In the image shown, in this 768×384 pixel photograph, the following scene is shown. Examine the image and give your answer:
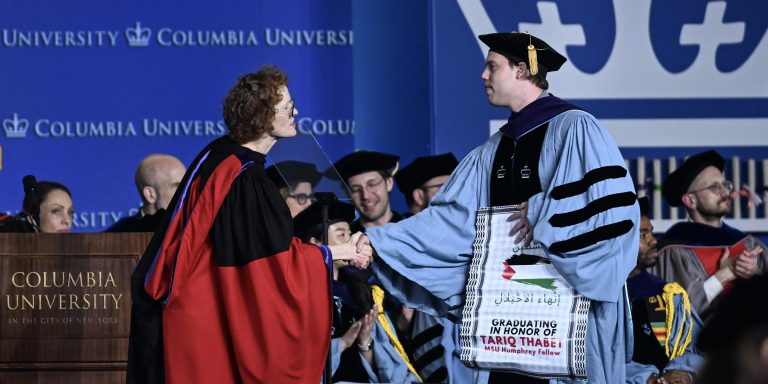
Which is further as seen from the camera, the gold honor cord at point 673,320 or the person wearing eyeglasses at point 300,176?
the gold honor cord at point 673,320

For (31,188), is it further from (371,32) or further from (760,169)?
(760,169)

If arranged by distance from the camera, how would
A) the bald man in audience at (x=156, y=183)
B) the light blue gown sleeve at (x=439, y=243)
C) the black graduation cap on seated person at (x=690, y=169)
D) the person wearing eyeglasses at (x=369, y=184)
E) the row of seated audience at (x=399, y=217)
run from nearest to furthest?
the light blue gown sleeve at (x=439, y=243), the row of seated audience at (x=399, y=217), the bald man in audience at (x=156, y=183), the person wearing eyeglasses at (x=369, y=184), the black graduation cap on seated person at (x=690, y=169)

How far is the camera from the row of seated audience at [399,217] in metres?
5.45

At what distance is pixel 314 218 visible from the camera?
5.88 meters

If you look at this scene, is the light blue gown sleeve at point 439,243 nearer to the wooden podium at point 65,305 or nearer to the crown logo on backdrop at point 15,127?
the wooden podium at point 65,305

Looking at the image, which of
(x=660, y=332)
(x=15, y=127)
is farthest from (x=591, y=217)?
(x=15, y=127)

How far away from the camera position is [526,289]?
4031 mm

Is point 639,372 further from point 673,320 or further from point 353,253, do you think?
point 353,253

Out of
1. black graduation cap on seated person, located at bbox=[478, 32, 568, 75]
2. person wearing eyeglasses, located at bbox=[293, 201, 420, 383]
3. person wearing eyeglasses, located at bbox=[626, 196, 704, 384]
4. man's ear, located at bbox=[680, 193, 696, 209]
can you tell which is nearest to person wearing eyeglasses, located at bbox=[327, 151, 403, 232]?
person wearing eyeglasses, located at bbox=[293, 201, 420, 383]

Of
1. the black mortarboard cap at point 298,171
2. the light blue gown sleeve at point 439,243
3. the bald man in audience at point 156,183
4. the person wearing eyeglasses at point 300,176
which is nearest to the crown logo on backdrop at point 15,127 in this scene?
the bald man in audience at point 156,183

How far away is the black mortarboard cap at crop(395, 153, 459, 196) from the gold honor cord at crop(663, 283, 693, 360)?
70.3 inches

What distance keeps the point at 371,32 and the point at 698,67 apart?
2456 mm

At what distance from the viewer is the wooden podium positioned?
193 inches

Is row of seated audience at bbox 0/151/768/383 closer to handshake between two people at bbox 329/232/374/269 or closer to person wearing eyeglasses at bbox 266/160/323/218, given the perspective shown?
person wearing eyeglasses at bbox 266/160/323/218
